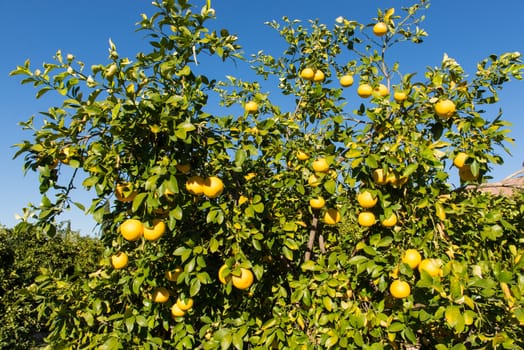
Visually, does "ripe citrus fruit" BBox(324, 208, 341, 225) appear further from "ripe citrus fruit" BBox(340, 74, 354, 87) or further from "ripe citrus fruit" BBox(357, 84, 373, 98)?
"ripe citrus fruit" BBox(340, 74, 354, 87)

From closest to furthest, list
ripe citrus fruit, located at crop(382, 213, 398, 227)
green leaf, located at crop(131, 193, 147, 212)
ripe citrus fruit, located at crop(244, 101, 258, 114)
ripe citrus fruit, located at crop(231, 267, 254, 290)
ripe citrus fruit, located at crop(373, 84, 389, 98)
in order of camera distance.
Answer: green leaf, located at crop(131, 193, 147, 212)
ripe citrus fruit, located at crop(231, 267, 254, 290)
ripe citrus fruit, located at crop(382, 213, 398, 227)
ripe citrus fruit, located at crop(373, 84, 389, 98)
ripe citrus fruit, located at crop(244, 101, 258, 114)

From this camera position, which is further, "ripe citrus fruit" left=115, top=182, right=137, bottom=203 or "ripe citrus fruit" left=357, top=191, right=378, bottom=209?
"ripe citrus fruit" left=357, top=191, right=378, bottom=209

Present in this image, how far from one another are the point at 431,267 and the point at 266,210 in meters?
0.85

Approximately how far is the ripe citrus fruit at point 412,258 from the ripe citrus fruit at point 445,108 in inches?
24.2

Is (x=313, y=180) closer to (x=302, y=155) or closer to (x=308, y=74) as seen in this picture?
(x=302, y=155)

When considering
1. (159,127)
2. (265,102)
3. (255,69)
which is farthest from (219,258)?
(255,69)

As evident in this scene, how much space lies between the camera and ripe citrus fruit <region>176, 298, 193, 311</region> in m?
1.74

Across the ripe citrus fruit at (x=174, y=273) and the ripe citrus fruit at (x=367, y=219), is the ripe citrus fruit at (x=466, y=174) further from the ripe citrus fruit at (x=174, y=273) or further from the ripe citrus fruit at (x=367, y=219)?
the ripe citrus fruit at (x=174, y=273)

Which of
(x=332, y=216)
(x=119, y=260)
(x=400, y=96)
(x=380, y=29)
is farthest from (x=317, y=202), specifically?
(x=380, y=29)

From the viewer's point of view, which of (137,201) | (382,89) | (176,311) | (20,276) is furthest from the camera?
(20,276)

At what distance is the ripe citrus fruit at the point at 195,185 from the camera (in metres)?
1.61

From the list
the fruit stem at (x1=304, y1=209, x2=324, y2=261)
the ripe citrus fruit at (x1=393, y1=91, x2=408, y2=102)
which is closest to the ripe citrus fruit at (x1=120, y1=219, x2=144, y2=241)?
the fruit stem at (x1=304, y1=209, x2=324, y2=261)

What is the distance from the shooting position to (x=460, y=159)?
1.59 meters

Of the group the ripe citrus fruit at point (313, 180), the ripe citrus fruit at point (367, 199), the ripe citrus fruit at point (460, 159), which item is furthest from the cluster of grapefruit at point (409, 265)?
the ripe citrus fruit at point (313, 180)
